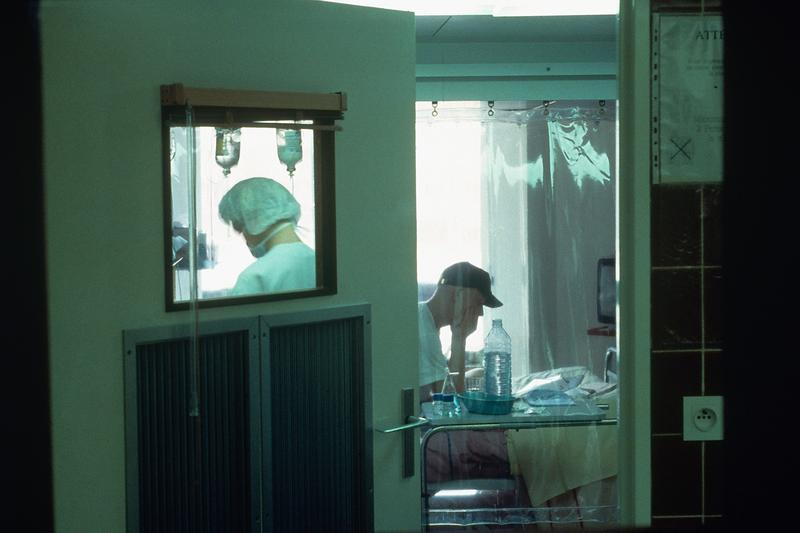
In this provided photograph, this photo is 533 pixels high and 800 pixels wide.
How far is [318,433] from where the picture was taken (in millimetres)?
2002

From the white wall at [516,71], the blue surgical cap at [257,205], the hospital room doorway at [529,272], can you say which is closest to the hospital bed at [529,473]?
the hospital room doorway at [529,272]

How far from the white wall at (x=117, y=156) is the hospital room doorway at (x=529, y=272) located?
3.63 feet

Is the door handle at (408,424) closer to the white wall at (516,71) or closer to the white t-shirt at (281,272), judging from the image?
the white t-shirt at (281,272)

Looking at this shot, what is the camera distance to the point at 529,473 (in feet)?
9.97

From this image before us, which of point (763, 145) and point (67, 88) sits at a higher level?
point (67, 88)

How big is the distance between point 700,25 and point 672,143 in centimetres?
23

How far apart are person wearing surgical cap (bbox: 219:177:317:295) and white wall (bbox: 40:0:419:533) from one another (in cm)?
5

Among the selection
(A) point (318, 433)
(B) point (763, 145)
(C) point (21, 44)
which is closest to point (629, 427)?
(A) point (318, 433)

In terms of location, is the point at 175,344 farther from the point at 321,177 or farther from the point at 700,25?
the point at 700,25

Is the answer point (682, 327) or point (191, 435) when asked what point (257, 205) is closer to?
point (191, 435)

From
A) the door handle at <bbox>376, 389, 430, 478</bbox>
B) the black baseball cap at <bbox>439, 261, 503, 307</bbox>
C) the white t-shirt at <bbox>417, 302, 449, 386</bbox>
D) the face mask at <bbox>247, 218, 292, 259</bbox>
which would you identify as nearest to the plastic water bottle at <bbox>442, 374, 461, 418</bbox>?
the white t-shirt at <bbox>417, 302, 449, 386</bbox>

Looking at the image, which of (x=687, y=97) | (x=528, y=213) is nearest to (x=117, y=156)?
(x=687, y=97)

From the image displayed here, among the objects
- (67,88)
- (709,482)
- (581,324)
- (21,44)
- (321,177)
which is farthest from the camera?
(581,324)

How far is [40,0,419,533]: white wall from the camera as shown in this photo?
1.59m
